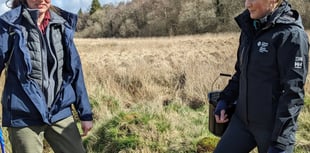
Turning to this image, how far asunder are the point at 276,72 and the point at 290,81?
0.12 metres

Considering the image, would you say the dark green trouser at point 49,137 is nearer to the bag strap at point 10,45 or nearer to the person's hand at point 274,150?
the bag strap at point 10,45

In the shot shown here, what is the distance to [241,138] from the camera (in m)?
2.83

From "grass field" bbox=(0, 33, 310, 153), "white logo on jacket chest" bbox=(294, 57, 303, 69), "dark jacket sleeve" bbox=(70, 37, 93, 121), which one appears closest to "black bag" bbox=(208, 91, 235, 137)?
"white logo on jacket chest" bbox=(294, 57, 303, 69)

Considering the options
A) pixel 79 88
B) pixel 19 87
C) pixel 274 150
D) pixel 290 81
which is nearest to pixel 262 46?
pixel 290 81

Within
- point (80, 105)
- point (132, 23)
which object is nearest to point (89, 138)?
point (80, 105)

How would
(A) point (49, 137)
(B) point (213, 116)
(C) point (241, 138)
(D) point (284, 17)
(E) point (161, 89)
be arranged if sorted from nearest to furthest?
(D) point (284, 17)
(C) point (241, 138)
(A) point (49, 137)
(B) point (213, 116)
(E) point (161, 89)

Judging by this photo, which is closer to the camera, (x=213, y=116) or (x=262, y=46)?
(x=262, y=46)

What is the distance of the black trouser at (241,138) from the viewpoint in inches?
105

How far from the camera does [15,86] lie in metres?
2.77

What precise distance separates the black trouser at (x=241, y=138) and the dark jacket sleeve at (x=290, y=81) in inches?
7.0

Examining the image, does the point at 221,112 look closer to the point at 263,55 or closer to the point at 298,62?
the point at 263,55

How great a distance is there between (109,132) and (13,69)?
2561mm

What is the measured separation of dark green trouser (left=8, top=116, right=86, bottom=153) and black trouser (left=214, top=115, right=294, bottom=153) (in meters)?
1.04

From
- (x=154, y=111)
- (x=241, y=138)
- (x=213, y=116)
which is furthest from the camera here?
(x=154, y=111)
